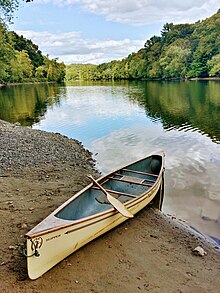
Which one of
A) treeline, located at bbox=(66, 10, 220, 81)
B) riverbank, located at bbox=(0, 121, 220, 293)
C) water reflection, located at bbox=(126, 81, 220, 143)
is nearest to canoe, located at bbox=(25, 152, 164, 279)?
riverbank, located at bbox=(0, 121, 220, 293)

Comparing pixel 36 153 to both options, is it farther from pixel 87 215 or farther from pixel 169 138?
pixel 169 138

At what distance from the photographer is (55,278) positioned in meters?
5.70

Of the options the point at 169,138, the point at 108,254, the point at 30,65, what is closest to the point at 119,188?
the point at 108,254

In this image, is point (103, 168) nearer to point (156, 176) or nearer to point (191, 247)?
point (156, 176)

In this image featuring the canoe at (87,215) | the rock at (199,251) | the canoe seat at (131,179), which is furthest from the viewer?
the canoe seat at (131,179)

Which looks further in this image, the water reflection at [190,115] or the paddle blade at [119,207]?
the water reflection at [190,115]

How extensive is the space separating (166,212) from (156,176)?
1.18 meters

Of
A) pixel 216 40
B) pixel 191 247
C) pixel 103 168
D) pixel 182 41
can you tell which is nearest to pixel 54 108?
pixel 103 168

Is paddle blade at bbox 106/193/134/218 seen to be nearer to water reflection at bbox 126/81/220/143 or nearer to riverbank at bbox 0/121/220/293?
riverbank at bbox 0/121/220/293

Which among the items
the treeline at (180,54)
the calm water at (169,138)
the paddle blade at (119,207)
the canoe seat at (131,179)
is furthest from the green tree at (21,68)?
the paddle blade at (119,207)

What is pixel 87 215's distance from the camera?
300 inches

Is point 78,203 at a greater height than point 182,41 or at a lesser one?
lesser

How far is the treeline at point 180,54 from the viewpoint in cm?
8301

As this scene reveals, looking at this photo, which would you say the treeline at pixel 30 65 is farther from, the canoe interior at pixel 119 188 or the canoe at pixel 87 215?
the canoe at pixel 87 215
